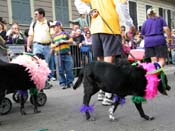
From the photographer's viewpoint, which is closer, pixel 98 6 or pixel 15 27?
pixel 98 6

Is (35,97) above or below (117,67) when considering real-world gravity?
below

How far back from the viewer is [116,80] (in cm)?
515

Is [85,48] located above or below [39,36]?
below

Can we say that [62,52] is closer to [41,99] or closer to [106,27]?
[41,99]

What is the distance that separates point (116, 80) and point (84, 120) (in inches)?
30.0

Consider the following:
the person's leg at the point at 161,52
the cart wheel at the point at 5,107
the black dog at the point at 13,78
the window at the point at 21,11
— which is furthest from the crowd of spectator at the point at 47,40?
the window at the point at 21,11

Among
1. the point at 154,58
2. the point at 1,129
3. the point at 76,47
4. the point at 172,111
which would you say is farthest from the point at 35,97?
the point at 76,47

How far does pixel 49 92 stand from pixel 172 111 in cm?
353

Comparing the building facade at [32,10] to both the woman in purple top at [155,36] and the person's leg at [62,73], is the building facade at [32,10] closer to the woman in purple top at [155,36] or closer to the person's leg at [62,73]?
the person's leg at [62,73]

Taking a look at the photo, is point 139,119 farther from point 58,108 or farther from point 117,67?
point 58,108

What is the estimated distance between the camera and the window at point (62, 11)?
18719 millimetres

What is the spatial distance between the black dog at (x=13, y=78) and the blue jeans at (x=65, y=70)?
12.1 feet

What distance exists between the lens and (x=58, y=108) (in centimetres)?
652

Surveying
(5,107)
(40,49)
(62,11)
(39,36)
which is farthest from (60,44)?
(62,11)
